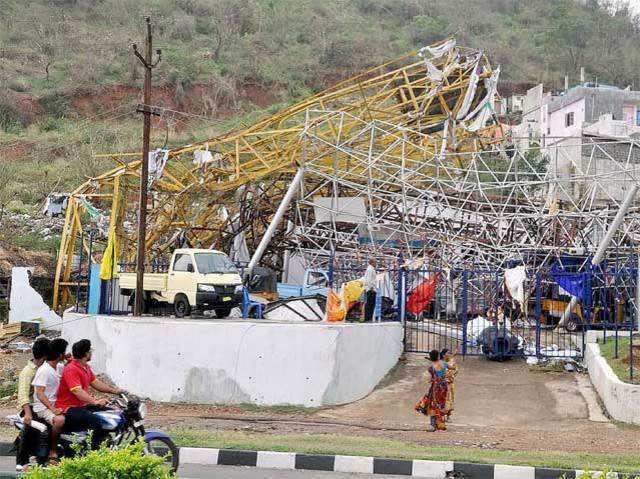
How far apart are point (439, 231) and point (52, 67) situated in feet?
156

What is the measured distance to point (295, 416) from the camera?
1563cm

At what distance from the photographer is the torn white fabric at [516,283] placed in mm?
21812

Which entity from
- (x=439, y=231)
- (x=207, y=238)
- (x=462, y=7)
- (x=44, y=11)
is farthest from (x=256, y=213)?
(x=462, y=7)

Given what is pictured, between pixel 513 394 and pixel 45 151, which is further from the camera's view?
pixel 45 151

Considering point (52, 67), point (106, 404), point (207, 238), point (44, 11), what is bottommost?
point (106, 404)

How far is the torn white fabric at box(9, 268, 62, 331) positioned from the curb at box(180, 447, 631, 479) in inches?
594

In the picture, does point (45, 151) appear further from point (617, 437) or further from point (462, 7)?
point (462, 7)

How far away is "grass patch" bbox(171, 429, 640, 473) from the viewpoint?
10.6 m

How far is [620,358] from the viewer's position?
1719cm

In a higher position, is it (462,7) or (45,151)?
(462,7)

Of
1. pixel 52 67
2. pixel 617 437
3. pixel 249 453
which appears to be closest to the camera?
pixel 249 453

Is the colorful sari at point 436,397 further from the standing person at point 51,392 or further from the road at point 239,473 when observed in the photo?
the standing person at point 51,392

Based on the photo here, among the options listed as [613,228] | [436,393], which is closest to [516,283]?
[613,228]

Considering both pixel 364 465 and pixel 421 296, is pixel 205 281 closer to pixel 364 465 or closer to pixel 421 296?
pixel 421 296
